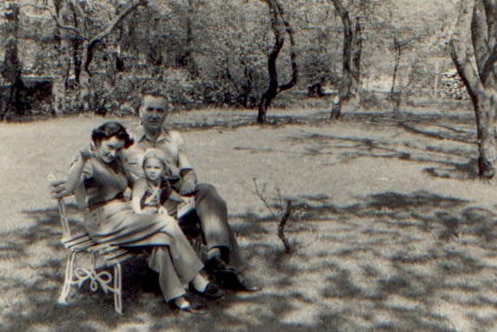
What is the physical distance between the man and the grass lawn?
0.23 m

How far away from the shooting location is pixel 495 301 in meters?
4.85

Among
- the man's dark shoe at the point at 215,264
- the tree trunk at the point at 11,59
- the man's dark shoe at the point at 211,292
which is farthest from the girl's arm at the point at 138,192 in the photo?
the tree trunk at the point at 11,59

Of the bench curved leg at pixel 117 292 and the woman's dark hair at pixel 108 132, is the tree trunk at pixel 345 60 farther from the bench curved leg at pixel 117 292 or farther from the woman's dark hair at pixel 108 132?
the bench curved leg at pixel 117 292

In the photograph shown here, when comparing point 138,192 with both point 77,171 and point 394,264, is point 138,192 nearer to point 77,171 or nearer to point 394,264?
point 77,171

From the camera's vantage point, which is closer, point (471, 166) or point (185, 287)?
point (185, 287)

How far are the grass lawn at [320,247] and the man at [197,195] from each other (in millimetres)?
234

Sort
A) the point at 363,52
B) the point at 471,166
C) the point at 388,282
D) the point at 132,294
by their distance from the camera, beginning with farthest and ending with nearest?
the point at 363,52 → the point at 471,166 → the point at 388,282 → the point at 132,294

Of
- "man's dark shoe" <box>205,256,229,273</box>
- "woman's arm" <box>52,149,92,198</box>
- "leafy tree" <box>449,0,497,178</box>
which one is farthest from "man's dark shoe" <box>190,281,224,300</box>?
"leafy tree" <box>449,0,497,178</box>

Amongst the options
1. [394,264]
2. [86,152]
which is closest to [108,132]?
[86,152]

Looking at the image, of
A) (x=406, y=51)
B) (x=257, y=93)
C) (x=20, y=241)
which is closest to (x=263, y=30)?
(x=257, y=93)

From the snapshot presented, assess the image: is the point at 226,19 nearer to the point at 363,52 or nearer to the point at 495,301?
the point at 363,52

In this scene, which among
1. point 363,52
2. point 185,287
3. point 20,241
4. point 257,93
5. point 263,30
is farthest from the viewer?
point 363,52

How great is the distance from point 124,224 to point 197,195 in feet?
2.19

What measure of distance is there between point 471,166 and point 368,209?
3877 millimetres
